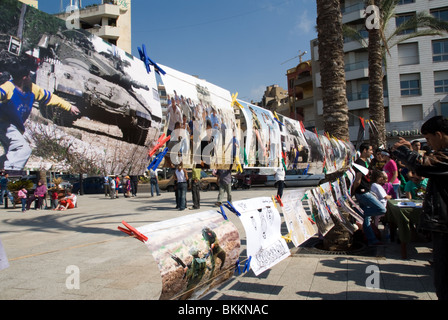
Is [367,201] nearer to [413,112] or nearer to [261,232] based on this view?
[261,232]

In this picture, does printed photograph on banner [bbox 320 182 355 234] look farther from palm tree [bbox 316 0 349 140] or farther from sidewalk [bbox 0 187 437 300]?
palm tree [bbox 316 0 349 140]

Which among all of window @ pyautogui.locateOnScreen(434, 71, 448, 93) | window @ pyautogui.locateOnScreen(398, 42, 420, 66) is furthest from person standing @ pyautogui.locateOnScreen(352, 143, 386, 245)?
window @ pyautogui.locateOnScreen(398, 42, 420, 66)

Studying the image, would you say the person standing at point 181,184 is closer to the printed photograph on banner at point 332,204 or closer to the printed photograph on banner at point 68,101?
the printed photograph on banner at point 332,204

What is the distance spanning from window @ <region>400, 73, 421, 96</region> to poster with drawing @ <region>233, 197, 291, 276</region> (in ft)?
121

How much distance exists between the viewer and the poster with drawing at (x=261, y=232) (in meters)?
2.86

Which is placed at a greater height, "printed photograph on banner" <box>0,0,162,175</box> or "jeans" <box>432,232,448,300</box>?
"printed photograph on banner" <box>0,0,162,175</box>

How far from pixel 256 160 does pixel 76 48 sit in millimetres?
2850

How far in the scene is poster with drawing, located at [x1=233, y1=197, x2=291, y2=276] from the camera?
2861 millimetres

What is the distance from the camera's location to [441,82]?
110ft

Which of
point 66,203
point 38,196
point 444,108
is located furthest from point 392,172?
point 444,108

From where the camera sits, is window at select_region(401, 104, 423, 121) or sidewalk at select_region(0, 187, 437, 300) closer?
sidewalk at select_region(0, 187, 437, 300)

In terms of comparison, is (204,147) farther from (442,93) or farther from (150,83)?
(442,93)

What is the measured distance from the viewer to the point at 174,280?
6.78ft
